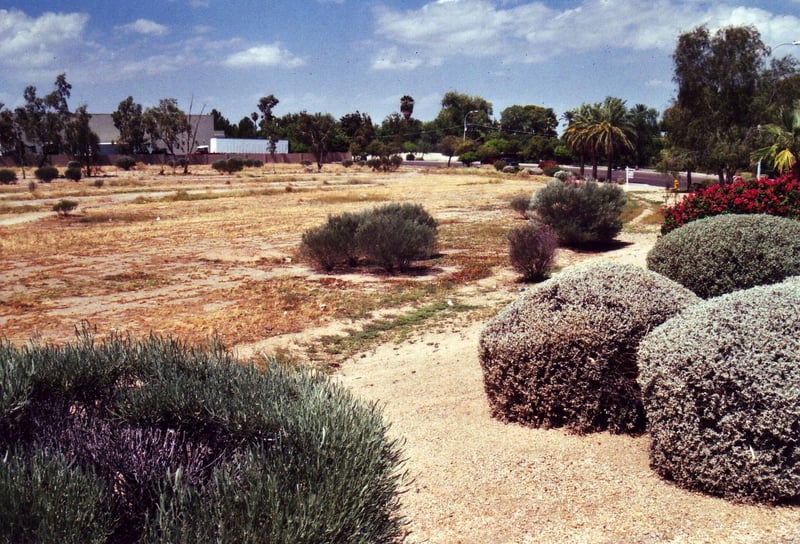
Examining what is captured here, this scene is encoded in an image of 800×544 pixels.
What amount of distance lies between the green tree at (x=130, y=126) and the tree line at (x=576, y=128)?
0.44 ft

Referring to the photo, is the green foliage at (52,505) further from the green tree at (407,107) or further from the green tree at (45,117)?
the green tree at (407,107)

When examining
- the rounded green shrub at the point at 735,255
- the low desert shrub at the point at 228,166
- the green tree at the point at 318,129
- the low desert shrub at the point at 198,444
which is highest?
the green tree at the point at 318,129

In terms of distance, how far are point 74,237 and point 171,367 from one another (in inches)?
796

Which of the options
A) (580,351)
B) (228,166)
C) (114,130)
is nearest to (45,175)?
(228,166)

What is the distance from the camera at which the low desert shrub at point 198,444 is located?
105 inches

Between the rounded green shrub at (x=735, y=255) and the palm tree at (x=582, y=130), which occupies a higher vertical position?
the palm tree at (x=582, y=130)

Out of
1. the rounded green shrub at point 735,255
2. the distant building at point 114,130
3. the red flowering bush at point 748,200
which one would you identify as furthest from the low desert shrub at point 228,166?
the rounded green shrub at point 735,255

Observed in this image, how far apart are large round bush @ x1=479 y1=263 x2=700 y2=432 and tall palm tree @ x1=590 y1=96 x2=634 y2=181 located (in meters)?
63.7

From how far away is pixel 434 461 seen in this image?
4.93 m

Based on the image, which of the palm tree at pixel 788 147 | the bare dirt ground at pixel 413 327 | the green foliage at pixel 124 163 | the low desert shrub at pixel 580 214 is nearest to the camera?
the bare dirt ground at pixel 413 327

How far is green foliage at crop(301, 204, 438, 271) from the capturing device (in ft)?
49.9

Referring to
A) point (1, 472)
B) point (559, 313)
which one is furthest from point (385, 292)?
point (1, 472)

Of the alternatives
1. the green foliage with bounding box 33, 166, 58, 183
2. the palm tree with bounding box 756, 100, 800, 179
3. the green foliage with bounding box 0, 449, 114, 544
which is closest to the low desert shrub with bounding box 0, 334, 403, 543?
the green foliage with bounding box 0, 449, 114, 544

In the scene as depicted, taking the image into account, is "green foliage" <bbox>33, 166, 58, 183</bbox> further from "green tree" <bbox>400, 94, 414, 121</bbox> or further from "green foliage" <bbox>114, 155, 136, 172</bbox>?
"green tree" <bbox>400, 94, 414, 121</bbox>
